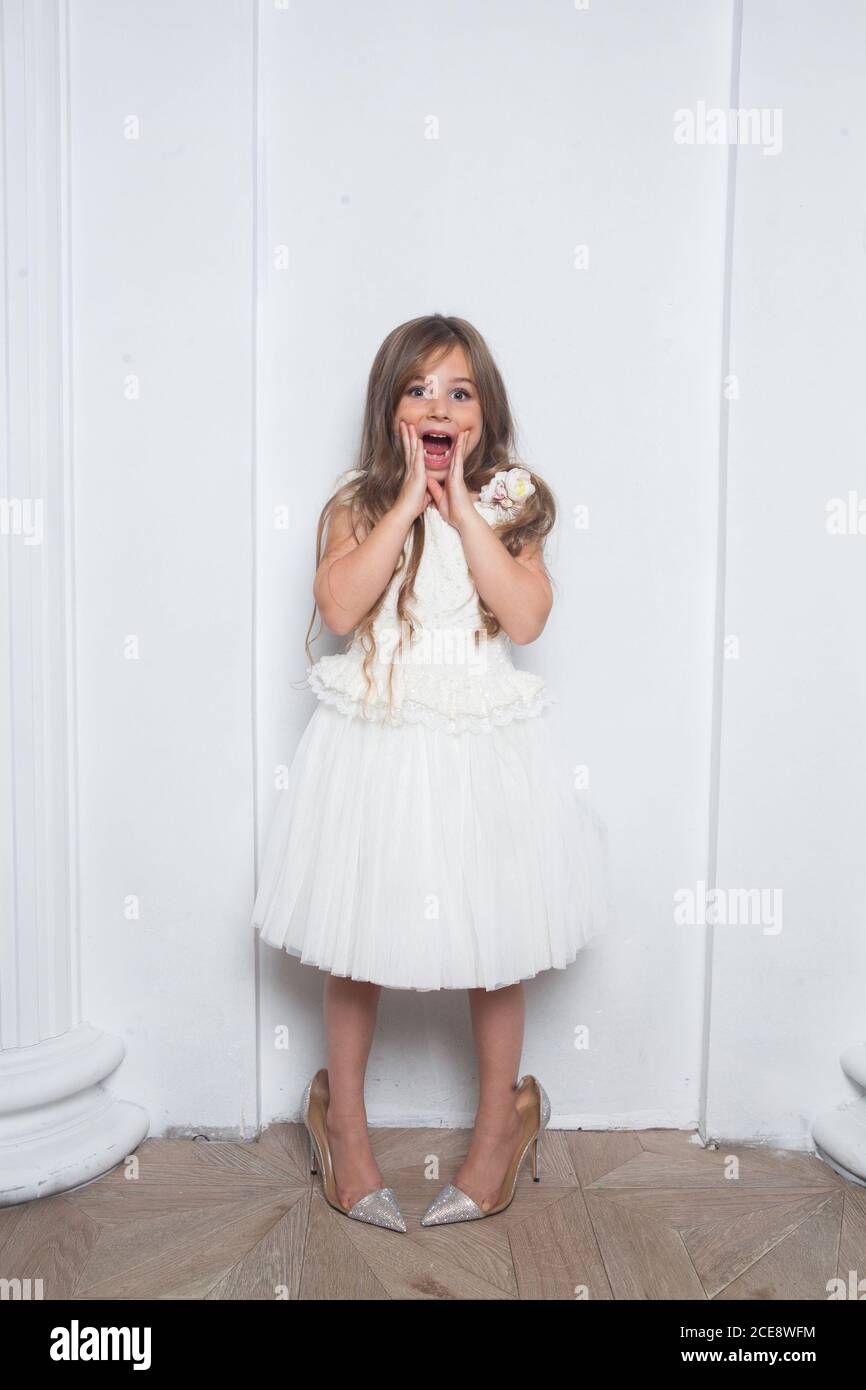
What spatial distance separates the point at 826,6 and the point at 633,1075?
5.94 ft

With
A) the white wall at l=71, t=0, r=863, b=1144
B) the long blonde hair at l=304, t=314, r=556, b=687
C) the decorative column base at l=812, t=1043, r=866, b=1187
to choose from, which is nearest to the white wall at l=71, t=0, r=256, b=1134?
the white wall at l=71, t=0, r=863, b=1144

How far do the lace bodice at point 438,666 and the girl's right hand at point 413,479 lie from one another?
0.31 feet

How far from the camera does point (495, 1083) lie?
1601 mm

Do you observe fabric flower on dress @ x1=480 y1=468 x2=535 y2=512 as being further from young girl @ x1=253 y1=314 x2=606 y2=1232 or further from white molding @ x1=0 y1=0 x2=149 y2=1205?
white molding @ x1=0 y1=0 x2=149 y2=1205

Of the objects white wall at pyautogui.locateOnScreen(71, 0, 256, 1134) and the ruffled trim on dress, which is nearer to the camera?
the ruffled trim on dress

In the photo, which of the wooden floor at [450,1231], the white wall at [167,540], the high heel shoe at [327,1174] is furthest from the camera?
the white wall at [167,540]

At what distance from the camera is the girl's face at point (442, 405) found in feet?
4.96

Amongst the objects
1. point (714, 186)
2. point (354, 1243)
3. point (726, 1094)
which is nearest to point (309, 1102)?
point (354, 1243)

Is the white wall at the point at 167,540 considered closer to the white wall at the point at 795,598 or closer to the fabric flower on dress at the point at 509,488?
the fabric flower on dress at the point at 509,488

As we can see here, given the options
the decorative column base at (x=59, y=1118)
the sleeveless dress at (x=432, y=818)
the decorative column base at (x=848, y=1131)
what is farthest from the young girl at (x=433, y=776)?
the decorative column base at (x=848, y=1131)

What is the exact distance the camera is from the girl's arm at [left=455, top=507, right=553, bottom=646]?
145 centimetres

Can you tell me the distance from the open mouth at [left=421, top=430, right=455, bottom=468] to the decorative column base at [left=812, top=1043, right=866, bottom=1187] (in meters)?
1.20
